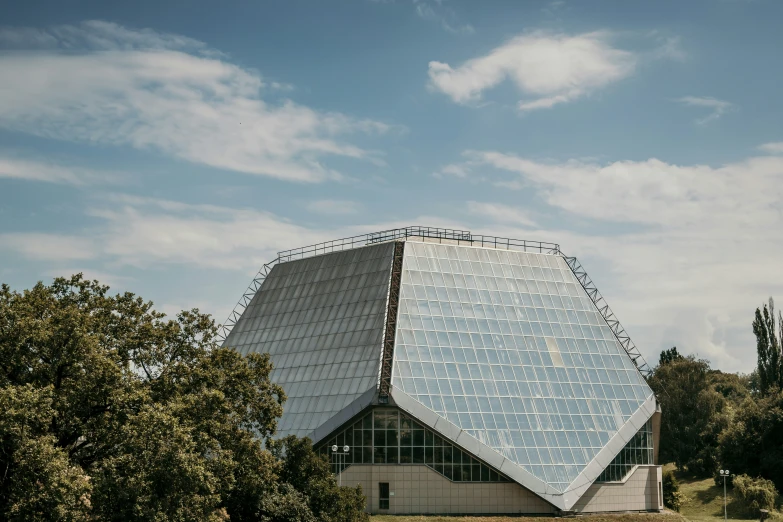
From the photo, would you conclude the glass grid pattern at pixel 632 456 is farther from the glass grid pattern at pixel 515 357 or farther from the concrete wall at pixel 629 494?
the glass grid pattern at pixel 515 357

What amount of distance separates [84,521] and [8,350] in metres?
9.16

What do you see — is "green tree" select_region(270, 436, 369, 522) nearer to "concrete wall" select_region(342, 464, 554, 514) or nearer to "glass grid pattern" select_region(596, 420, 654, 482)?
"concrete wall" select_region(342, 464, 554, 514)

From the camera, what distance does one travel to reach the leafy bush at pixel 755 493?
94438mm

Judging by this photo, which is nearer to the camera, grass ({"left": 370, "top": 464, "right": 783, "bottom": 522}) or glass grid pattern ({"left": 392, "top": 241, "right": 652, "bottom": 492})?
grass ({"left": 370, "top": 464, "right": 783, "bottom": 522})

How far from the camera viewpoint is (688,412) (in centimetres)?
12712

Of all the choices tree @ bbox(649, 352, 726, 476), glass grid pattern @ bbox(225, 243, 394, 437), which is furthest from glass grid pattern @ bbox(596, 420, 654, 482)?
tree @ bbox(649, 352, 726, 476)

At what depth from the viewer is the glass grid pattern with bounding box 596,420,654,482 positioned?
81.0m

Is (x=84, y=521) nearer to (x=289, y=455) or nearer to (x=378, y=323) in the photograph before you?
(x=289, y=455)

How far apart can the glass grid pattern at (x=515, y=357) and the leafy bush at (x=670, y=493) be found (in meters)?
15.5

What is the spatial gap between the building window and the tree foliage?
18.9 metres

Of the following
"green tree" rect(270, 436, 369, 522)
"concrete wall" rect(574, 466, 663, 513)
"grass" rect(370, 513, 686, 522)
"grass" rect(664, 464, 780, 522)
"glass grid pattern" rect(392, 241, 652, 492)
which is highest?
"glass grid pattern" rect(392, 241, 652, 492)

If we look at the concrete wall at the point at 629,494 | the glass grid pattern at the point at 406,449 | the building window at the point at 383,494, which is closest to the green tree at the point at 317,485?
the building window at the point at 383,494

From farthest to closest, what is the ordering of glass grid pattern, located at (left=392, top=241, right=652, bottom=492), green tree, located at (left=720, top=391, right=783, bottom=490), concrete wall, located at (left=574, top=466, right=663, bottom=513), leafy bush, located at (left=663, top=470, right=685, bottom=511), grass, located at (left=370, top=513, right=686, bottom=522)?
green tree, located at (left=720, top=391, right=783, bottom=490) < leafy bush, located at (left=663, top=470, right=685, bottom=511) < concrete wall, located at (left=574, top=466, right=663, bottom=513) < glass grid pattern, located at (left=392, top=241, right=652, bottom=492) < grass, located at (left=370, top=513, right=686, bottom=522)

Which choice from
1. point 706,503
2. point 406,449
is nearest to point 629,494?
point 406,449
